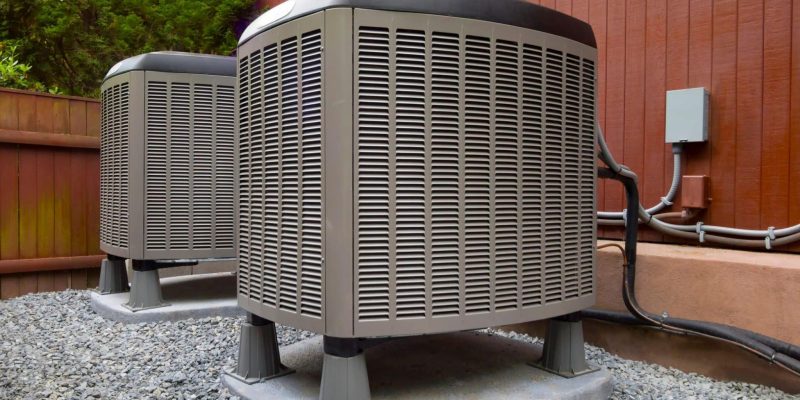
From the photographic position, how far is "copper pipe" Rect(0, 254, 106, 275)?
4887mm

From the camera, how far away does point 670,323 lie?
2.89 meters

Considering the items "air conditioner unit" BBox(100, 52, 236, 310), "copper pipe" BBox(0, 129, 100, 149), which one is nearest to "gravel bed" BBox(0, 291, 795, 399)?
"air conditioner unit" BBox(100, 52, 236, 310)

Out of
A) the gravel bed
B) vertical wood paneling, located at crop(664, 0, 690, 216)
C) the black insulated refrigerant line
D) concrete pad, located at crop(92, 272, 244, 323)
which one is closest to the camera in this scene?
the black insulated refrigerant line

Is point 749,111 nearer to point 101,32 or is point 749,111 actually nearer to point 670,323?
point 670,323

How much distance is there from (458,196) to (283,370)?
45.3 inches

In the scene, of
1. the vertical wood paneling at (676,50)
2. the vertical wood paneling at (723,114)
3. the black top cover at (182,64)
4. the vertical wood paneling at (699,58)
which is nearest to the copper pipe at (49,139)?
the black top cover at (182,64)

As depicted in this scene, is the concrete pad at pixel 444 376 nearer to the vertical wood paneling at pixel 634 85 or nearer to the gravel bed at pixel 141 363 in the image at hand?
the gravel bed at pixel 141 363

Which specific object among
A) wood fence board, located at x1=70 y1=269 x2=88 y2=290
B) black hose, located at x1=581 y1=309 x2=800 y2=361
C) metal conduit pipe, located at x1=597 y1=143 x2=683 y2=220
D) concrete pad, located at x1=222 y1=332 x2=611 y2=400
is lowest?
wood fence board, located at x1=70 y1=269 x2=88 y2=290

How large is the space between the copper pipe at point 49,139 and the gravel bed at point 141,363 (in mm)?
1567

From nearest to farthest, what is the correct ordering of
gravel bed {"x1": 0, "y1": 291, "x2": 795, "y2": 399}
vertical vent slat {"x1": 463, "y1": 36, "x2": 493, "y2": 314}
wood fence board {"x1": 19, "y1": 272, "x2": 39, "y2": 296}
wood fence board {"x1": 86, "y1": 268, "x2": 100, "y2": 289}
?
vertical vent slat {"x1": 463, "y1": 36, "x2": 493, "y2": 314} → gravel bed {"x1": 0, "y1": 291, "x2": 795, "y2": 399} → wood fence board {"x1": 19, "y1": 272, "x2": 39, "y2": 296} → wood fence board {"x1": 86, "y1": 268, "x2": 100, "y2": 289}

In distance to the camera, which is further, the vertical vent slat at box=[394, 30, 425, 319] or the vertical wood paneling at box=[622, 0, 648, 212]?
the vertical wood paneling at box=[622, 0, 648, 212]

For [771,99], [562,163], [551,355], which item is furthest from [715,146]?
[551,355]

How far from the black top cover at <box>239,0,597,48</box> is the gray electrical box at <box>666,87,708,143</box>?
41.3 inches

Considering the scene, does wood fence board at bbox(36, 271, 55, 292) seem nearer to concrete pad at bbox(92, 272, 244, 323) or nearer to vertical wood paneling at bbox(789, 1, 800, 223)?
concrete pad at bbox(92, 272, 244, 323)
